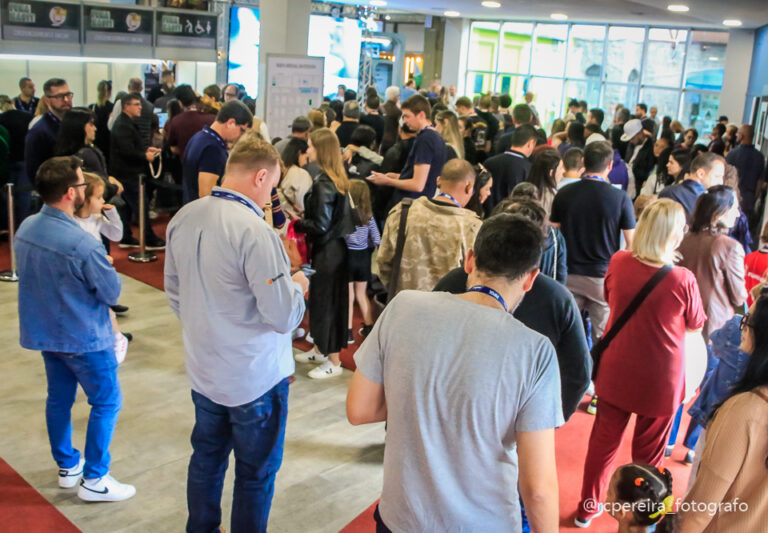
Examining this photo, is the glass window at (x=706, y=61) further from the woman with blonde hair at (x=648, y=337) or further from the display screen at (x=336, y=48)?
the woman with blonde hair at (x=648, y=337)

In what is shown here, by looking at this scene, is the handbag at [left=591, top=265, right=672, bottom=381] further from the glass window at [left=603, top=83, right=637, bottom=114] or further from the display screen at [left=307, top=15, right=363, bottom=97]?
the glass window at [left=603, top=83, right=637, bottom=114]

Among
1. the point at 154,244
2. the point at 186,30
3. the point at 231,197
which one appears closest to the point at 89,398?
the point at 231,197

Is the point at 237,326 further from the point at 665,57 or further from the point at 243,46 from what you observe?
the point at 665,57

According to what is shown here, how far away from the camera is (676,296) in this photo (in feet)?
10.1

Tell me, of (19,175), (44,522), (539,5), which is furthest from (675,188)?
(539,5)

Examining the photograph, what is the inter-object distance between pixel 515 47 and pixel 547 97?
1.59 meters

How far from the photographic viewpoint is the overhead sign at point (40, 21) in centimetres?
902

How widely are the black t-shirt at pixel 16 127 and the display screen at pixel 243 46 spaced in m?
8.97

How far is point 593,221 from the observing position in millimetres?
4383

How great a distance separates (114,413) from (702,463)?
2.46 metres

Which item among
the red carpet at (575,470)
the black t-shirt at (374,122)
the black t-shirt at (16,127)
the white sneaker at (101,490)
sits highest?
the black t-shirt at (374,122)

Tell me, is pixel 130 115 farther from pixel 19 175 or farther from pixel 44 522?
pixel 44 522

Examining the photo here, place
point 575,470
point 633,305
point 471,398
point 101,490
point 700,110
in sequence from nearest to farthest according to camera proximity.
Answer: point 471,398 < point 633,305 < point 101,490 < point 575,470 < point 700,110

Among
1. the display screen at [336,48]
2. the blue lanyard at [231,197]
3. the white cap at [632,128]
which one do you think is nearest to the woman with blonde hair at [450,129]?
the blue lanyard at [231,197]
